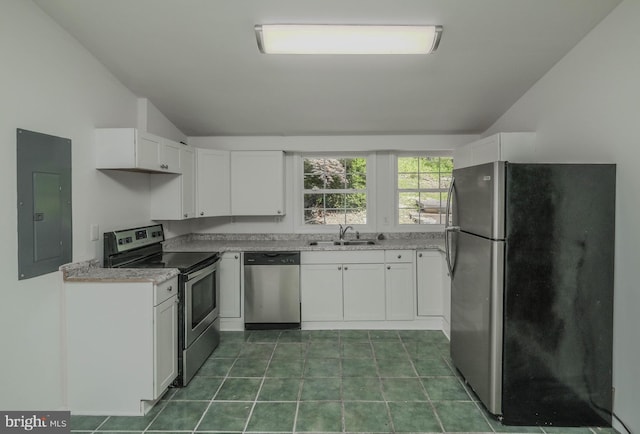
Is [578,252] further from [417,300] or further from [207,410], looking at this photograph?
[207,410]

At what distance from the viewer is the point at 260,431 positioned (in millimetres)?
1975

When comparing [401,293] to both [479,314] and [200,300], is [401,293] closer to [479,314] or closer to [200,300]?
[479,314]

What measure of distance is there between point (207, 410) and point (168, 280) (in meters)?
0.90

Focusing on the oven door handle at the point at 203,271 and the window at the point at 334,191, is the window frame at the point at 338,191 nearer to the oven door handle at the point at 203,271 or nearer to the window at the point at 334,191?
the window at the point at 334,191

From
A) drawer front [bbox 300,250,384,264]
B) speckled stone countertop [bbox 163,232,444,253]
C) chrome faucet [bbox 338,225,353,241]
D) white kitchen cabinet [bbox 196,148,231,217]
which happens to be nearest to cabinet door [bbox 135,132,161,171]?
white kitchen cabinet [bbox 196,148,231,217]

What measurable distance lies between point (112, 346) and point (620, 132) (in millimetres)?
3416

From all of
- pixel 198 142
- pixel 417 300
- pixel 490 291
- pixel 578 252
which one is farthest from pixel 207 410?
pixel 198 142

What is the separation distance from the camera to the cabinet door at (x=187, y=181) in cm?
323

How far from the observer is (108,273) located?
2.25 m

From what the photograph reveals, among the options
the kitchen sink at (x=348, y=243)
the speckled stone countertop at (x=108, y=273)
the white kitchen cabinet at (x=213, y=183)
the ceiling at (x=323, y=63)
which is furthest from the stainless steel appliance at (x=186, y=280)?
the ceiling at (x=323, y=63)

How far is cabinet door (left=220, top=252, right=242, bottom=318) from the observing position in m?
3.47

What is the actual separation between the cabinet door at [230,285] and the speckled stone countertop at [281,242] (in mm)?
109

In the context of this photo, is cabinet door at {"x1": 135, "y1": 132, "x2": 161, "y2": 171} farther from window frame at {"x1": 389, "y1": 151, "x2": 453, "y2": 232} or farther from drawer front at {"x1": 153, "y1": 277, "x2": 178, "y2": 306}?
window frame at {"x1": 389, "y1": 151, "x2": 453, "y2": 232}

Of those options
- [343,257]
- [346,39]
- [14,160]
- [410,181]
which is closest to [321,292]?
[343,257]
